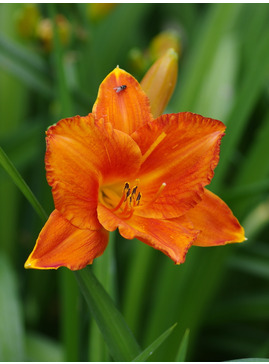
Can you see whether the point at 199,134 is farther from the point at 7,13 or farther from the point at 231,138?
the point at 7,13

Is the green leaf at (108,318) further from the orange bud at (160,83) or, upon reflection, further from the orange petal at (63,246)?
the orange bud at (160,83)

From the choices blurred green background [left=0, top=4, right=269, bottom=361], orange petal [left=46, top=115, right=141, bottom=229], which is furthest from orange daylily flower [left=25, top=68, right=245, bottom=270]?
blurred green background [left=0, top=4, right=269, bottom=361]

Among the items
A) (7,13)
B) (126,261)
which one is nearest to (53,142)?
(126,261)

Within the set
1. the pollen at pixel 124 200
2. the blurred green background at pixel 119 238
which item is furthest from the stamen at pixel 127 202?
the blurred green background at pixel 119 238

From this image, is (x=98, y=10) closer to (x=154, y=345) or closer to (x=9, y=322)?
(x=9, y=322)

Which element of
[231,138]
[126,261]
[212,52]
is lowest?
[126,261]
